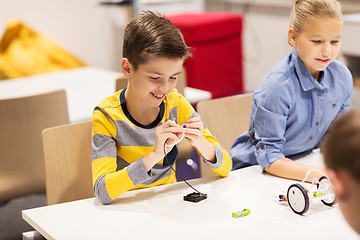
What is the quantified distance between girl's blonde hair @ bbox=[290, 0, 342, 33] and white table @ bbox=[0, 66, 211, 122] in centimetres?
106

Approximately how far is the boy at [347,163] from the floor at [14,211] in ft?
6.46

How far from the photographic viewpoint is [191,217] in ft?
4.80

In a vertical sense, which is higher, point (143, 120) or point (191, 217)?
point (143, 120)

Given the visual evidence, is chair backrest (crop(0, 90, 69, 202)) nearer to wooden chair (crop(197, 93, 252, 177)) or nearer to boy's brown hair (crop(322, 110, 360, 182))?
wooden chair (crop(197, 93, 252, 177))

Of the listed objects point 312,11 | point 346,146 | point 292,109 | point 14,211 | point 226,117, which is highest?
point 312,11

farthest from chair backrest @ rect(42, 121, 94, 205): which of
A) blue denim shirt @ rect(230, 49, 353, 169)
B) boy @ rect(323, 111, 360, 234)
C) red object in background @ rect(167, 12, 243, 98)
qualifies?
red object in background @ rect(167, 12, 243, 98)

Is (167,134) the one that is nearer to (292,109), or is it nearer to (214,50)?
(292,109)

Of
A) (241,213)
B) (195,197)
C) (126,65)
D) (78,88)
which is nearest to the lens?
(241,213)

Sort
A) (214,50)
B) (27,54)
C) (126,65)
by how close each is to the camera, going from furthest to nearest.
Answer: (214,50)
(27,54)
(126,65)

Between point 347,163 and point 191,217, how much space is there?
27.9 inches

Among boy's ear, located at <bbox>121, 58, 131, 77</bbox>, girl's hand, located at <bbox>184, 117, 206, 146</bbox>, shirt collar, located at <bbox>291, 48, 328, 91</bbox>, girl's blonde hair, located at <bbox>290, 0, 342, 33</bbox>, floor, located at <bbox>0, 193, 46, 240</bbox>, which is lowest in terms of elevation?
floor, located at <bbox>0, 193, 46, 240</bbox>

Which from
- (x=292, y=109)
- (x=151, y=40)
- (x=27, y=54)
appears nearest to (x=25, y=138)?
(x=151, y=40)

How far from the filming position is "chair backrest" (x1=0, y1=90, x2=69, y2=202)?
7.80ft

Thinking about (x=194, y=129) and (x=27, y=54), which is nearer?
(x=194, y=129)
